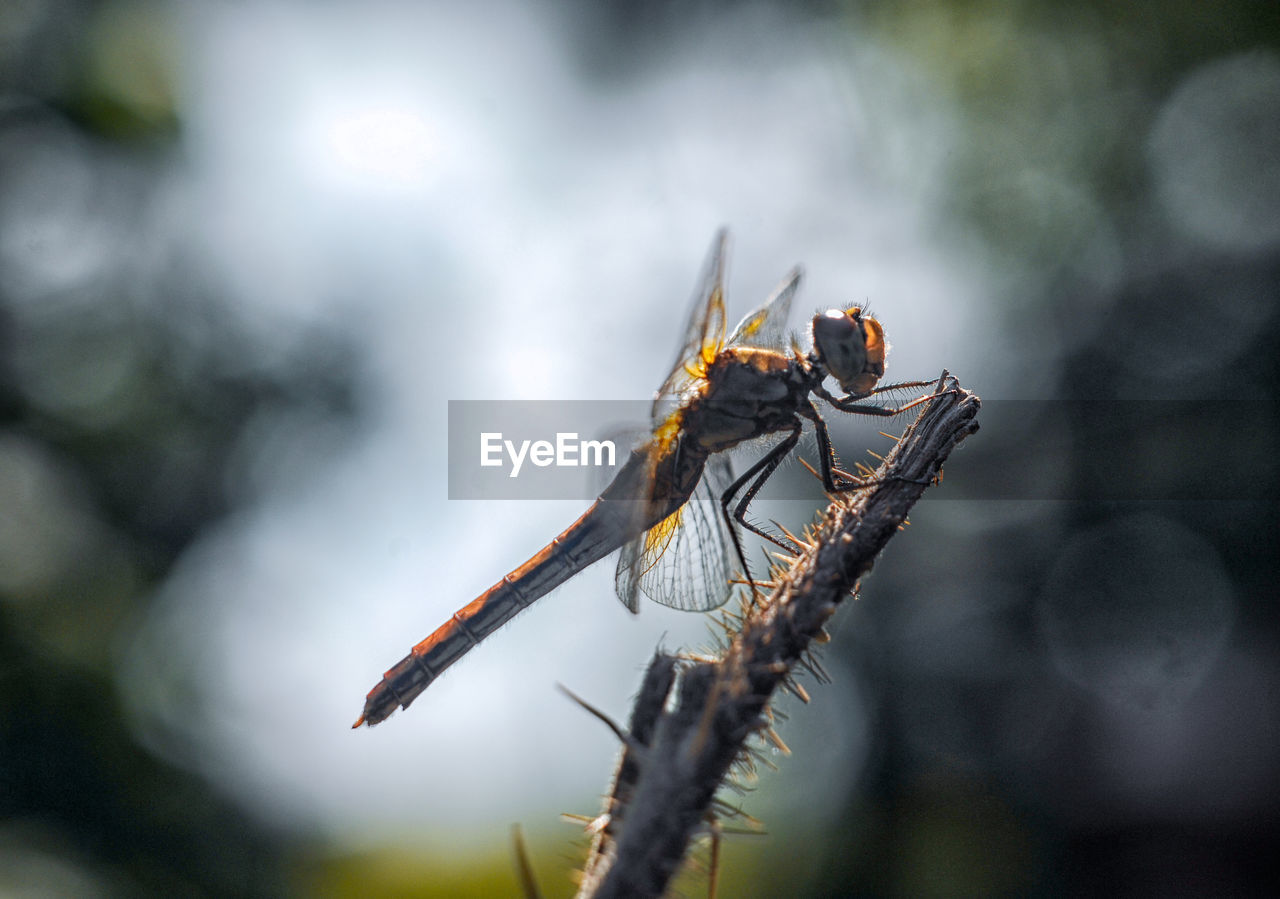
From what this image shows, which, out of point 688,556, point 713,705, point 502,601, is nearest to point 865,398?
point 688,556

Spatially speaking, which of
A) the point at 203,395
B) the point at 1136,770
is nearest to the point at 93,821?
the point at 203,395

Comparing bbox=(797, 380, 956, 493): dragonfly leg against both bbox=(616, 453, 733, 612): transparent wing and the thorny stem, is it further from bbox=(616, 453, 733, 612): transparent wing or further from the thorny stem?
the thorny stem

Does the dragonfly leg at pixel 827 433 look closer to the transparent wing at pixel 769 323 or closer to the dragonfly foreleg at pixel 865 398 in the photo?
the dragonfly foreleg at pixel 865 398

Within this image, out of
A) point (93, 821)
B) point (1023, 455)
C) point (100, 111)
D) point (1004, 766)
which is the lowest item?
point (1004, 766)

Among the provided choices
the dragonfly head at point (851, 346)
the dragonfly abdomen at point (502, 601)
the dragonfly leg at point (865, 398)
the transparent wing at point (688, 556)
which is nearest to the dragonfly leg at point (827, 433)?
the dragonfly leg at point (865, 398)

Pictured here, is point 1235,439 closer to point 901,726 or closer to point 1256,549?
point 1256,549
